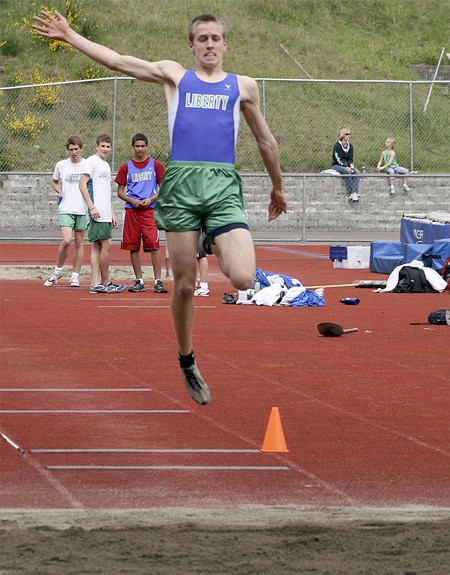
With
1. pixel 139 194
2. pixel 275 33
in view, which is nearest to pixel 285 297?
pixel 139 194

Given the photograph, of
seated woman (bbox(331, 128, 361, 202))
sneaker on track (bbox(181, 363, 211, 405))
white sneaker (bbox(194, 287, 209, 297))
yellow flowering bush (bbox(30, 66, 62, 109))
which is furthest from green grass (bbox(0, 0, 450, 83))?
sneaker on track (bbox(181, 363, 211, 405))

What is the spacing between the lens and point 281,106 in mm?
30000

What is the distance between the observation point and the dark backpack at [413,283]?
54.6ft

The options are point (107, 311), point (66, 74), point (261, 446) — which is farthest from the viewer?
point (66, 74)

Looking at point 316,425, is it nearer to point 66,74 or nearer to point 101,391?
point 101,391

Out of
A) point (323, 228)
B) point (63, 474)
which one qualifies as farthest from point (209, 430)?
point (323, 228)

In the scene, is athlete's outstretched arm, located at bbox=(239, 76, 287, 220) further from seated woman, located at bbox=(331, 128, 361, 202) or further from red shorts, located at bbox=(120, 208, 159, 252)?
seated woman, located at bbox=(331, 128, 361, 202)

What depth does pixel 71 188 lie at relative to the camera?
53.0 feet

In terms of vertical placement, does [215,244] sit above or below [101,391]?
above

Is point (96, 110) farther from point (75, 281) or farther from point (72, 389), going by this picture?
point (72, 389)

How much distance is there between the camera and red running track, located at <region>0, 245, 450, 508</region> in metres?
6.30

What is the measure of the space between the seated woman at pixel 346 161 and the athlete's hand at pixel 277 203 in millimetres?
20212

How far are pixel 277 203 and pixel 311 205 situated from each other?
20631 mm

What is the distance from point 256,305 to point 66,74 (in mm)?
19595
